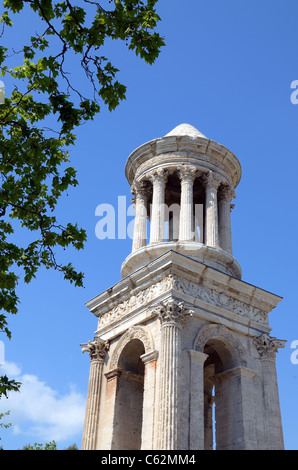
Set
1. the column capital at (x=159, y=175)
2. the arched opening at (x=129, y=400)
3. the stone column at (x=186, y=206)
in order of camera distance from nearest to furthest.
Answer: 1. the arched opening at (x=129, y=400)
2. the stone column at (x=186, y=206)
3. the column capital at (x=159, y=175)

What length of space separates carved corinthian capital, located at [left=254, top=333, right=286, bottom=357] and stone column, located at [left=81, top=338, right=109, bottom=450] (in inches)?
244

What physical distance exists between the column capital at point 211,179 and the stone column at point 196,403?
8598 mm

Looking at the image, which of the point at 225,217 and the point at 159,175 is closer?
the point at 159,175

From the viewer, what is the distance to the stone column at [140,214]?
2670cm

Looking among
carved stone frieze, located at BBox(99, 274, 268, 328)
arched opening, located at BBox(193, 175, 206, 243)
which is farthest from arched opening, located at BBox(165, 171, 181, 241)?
carved stone frieze, located at BBox(99, 274, 268, 328)

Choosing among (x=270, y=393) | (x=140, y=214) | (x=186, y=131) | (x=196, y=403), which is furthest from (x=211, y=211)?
(x=196, y=403)

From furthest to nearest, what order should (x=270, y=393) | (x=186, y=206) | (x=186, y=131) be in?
(x=186, y=131) → (x=186, y=206) → (x=270, y=393)

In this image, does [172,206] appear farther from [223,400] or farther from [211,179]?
[223,400]

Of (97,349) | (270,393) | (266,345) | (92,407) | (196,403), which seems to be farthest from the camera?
(97,349)

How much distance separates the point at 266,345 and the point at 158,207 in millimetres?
7470

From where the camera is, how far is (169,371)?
67.6ft

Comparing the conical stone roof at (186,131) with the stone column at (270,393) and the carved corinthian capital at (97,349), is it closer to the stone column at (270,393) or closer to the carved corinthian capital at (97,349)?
the stone column at (270,393)

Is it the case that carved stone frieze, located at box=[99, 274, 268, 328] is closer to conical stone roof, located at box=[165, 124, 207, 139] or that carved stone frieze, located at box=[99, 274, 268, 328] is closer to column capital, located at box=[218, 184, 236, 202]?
column capital, located at box=[218, 184, 236, 202]

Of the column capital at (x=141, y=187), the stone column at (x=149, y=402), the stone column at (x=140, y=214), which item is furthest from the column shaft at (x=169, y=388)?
the column capital at (x=141, y=187)
